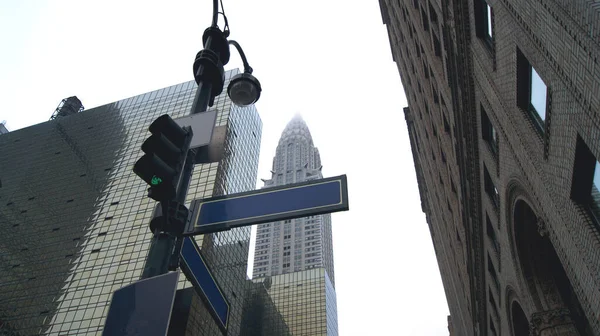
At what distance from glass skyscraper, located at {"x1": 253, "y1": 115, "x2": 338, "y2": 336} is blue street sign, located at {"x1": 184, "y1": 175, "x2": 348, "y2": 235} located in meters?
65.0

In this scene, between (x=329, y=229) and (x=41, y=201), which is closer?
(x=41, y=201)

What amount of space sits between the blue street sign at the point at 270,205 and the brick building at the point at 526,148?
5.43 m

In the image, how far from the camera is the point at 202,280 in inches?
212

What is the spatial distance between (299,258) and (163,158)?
457 feet

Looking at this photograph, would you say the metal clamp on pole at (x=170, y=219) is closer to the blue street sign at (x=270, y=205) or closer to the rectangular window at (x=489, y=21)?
the blue street sign at (x=270, y=205)

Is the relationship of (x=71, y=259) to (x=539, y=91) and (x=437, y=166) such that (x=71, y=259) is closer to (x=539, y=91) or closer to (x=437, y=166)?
(x=437, y=166)

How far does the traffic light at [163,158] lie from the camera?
4.79 m

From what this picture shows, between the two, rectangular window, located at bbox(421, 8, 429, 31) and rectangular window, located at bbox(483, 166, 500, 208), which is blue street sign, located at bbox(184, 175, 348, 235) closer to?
rectangular window, located at bbox(483, 166, 500, 208)

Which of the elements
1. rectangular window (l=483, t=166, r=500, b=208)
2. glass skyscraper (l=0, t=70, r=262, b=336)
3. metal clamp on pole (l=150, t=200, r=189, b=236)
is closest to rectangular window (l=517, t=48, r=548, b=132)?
rectangular window (l=483, t=166, r=500, b=208)

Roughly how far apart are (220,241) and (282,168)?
4398 inches

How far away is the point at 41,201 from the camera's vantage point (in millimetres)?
82125

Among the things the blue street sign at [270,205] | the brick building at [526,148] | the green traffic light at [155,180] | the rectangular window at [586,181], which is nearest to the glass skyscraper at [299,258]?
the brick building at [526,148]

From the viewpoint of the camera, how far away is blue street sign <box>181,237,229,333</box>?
5152 mm

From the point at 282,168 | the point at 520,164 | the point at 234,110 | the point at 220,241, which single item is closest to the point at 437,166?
the point at 520,164
